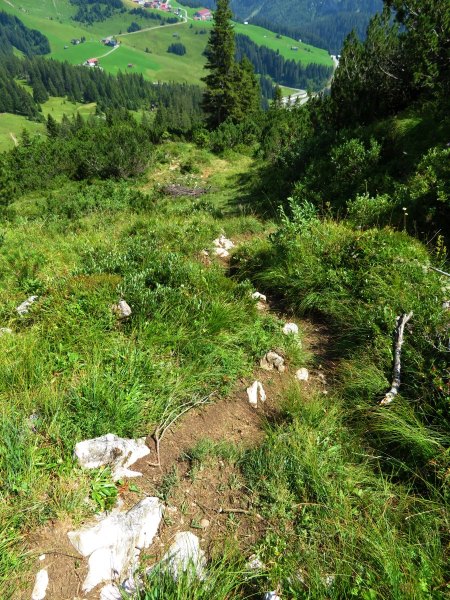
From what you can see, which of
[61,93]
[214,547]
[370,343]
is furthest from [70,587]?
[61,93]

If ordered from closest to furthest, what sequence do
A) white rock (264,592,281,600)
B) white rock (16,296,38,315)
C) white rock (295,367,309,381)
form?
white rock (264,592,281,600) → white rock (295,367,309,381) → white rock (16,296,38,315)

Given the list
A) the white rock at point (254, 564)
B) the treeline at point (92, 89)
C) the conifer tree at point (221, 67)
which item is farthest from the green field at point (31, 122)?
the white rock at point (254, 564)

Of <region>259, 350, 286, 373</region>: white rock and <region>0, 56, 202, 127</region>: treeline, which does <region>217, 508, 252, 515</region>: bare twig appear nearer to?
<region>259, 350, 286, 373</region>: white rock

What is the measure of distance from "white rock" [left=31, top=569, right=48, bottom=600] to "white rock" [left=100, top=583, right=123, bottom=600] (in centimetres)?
37

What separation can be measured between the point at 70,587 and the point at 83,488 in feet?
2.00

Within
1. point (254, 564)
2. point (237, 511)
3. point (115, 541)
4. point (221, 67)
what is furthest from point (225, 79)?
point (254, 564)

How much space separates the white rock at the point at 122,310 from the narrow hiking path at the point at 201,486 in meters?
1.64

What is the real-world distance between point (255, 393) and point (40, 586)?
8.25 feet

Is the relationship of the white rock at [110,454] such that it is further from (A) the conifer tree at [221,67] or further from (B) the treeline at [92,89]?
(B) the treeline at [92,89]

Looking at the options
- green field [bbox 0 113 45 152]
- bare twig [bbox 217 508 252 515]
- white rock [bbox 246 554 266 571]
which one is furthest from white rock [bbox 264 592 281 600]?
green field [bbox 0 113 45 152]

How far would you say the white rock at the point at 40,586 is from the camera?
2.26 m

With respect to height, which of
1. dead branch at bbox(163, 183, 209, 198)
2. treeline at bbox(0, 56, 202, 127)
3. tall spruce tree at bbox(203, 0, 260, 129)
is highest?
tall spruce tree at bbox(203, 0, 260, 129)

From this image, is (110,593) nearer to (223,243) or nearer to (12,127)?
(223,243)

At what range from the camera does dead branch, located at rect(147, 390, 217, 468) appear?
333 centimetres
